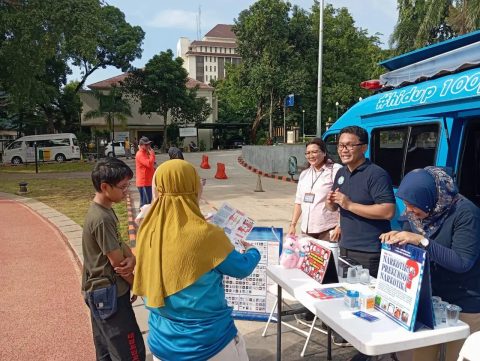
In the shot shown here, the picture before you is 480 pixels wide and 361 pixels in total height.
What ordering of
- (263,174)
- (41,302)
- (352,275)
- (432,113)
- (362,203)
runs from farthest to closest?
(263,174)
(41,302)
(432,113)
(362,203)
(352,275)

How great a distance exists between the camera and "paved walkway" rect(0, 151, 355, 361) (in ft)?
11.8

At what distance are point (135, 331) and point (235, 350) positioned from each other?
0.71 metres

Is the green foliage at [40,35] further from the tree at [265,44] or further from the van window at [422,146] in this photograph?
the van window at [422,146]

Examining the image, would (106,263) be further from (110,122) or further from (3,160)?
(110,122)

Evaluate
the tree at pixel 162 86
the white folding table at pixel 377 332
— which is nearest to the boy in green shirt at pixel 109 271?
the white folding table at pixel 377 332

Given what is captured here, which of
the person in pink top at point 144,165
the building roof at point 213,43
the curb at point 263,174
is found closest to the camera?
the person in pink top at point 144,165

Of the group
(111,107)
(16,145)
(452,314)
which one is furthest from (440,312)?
(111,107)

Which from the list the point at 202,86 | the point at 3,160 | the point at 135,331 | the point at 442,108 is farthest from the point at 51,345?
the point at 202,86

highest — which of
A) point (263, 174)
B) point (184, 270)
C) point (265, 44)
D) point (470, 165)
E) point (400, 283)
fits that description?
point (265, 44)

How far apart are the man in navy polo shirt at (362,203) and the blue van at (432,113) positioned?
4.12 ft

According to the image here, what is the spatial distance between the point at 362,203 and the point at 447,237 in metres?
0.94

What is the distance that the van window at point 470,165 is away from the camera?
13.8ft

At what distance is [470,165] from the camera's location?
4.23 meters

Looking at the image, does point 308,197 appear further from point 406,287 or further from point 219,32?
point 219,32
